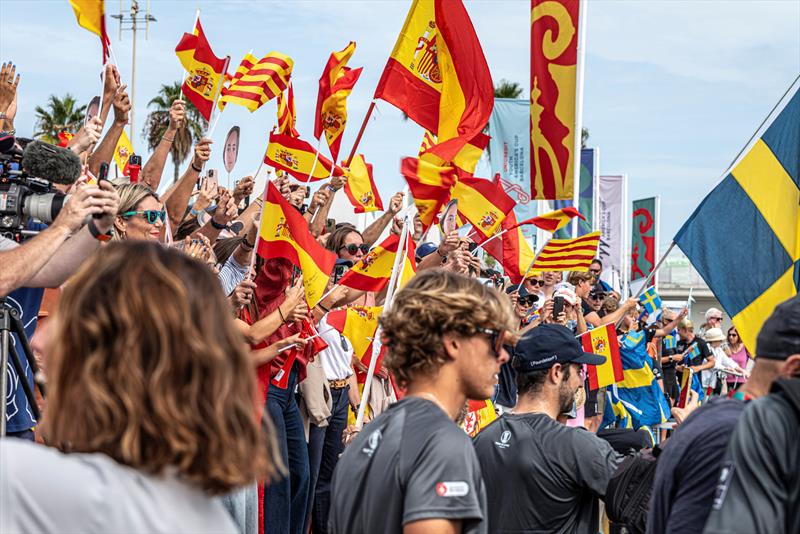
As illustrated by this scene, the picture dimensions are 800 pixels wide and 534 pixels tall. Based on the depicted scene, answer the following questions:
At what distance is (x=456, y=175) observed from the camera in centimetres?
808

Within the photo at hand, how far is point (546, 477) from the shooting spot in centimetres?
423

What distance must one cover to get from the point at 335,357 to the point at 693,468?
5.24 m

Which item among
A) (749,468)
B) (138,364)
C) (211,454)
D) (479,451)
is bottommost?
(479,451)

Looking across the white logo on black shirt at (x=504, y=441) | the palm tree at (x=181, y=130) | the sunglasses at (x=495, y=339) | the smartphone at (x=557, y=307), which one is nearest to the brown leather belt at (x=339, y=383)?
the smartphone at (x=557, y=307)

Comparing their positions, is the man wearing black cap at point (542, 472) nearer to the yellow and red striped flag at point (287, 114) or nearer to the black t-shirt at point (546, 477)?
the black t-shirt at point (546, 477)

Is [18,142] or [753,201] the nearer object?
[18,142]

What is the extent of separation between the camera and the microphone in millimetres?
4172

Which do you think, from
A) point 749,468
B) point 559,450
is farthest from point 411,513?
point 559,450

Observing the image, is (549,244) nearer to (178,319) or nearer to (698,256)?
(698,256)

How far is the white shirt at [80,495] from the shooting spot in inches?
70.4

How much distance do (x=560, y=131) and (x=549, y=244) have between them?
1.20 metres

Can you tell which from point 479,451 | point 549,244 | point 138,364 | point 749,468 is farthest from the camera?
point 549,244

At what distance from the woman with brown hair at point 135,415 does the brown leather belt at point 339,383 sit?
237 inches

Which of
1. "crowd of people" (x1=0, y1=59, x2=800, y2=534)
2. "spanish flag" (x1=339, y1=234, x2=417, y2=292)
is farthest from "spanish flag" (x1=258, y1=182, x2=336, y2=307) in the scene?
"spanish flag" (x1=339, y1=234, x2=417, y2=292)
